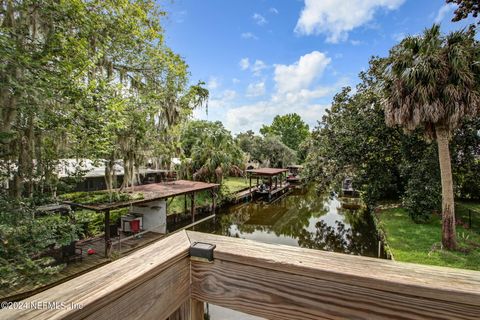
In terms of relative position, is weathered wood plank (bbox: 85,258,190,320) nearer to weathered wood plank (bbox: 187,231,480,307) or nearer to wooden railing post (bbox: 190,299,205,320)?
wooden railing post (bbox: 190,299,205,320)

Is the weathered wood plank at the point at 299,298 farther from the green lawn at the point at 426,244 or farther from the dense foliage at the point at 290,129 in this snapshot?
the dense foliage at the point at 290,129

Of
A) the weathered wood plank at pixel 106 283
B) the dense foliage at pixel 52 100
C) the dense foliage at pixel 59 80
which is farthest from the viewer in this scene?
the dense foliage at pixel 59 80

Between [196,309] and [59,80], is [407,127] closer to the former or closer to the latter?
[196,309]

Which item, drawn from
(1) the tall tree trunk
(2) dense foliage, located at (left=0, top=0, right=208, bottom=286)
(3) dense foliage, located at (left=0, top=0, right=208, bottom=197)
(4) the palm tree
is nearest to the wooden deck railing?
(2) dense foliage, located at (left=0, top=0, right=208, bottom=286)

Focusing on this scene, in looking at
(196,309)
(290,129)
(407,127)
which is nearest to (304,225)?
(407,127)

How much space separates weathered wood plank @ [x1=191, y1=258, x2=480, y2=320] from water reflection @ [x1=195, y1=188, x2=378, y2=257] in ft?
37.9

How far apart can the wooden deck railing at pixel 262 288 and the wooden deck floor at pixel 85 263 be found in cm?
665

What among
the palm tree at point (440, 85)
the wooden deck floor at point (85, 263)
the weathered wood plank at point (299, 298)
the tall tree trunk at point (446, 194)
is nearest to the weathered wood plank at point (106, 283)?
the weathered wood plank at point (299, 298)

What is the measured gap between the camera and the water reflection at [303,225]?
40.2 ft

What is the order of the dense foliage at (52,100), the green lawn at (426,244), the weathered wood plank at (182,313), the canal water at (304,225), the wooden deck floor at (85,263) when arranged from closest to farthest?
the weathered wood plank at (182,313), the dense foliage at (52,100), the wooden deck floor at (85,263), the green lawn at (426,244), the canal water at (304,225)

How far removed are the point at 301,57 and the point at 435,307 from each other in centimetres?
1778

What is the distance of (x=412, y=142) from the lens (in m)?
13.4

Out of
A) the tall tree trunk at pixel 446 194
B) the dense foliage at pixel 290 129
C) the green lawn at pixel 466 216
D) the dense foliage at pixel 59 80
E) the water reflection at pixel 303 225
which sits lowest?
the water reflection at pixel 303 225

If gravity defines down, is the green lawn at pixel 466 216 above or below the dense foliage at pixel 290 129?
below
